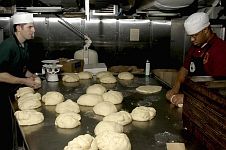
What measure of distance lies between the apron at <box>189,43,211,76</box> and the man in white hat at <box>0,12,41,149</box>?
1.77m

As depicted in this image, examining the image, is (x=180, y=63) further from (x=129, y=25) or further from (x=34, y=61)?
(x=34, y=61)

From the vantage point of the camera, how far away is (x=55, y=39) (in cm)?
561

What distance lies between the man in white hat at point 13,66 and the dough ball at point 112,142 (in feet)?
5.70

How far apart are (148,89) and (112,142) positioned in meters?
1.54

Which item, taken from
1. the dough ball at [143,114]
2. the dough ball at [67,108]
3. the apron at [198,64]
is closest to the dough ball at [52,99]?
the dough ball at [67,108]

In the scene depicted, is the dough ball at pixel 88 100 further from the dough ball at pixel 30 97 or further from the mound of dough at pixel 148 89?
the mound of dough at pixel 148 89

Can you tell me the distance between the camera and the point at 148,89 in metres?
3.30

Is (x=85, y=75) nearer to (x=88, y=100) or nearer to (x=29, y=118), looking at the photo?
(x=88, y=100)

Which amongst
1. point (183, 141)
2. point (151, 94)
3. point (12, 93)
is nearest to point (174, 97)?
point (151, 94)

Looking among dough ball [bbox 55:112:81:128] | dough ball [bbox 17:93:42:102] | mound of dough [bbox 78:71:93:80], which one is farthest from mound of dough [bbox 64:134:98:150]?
mound of dough [bbox 78:71:93:80]

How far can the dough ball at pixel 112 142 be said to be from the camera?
1819mm

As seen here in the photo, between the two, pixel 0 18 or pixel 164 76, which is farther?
pixel 0 18

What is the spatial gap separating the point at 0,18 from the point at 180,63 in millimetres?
3410

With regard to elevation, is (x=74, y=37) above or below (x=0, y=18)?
below
